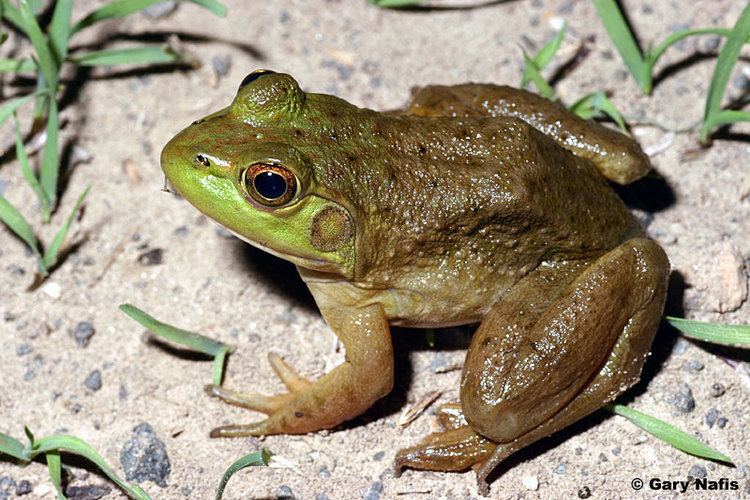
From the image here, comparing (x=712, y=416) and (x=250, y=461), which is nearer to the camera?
(x=250, y=461)

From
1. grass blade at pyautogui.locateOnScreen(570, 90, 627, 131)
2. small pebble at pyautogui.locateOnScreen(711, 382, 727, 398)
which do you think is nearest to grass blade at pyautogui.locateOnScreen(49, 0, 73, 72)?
grass blade at pyautogui.locateOnScreen(570, 90, 627, 131)

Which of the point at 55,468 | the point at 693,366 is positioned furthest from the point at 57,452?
the point at 693,366

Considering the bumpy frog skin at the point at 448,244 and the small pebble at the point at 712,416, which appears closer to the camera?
the bumpy frog skin at the point at 448,244

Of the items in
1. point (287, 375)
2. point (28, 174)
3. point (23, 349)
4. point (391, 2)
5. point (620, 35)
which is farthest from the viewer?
point (391, 2)

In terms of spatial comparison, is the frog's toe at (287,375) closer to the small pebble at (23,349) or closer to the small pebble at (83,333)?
the small pebble at (83,333)

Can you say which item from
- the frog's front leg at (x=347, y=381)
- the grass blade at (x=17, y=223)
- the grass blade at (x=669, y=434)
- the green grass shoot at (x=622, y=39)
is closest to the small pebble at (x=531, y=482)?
the grass blade at (x=669, y=434)

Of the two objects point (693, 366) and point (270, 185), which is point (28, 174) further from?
point (693, 366)
